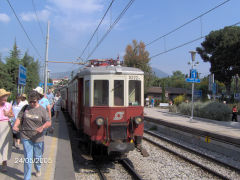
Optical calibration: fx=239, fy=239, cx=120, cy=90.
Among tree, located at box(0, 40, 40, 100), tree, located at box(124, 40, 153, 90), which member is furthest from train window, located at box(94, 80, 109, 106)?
tree, located at box(124, 40, 153, 90)

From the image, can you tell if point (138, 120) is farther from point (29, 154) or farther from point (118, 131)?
point (29, 154)

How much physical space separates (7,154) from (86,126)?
2.45 m

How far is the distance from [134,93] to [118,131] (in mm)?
1221

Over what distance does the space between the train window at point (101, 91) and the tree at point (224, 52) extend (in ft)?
112

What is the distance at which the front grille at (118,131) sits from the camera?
6.23 metres

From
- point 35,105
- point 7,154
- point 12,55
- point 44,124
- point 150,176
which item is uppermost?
point 12,55

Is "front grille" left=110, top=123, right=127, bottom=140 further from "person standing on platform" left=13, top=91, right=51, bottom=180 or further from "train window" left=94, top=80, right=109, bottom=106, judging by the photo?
"person standing on platform" left=13, top=91, right=51, bottom=180

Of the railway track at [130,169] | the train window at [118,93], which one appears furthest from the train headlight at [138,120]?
the railway track at [130,169]

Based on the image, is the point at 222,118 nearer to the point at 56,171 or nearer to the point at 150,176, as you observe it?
the point at 150,176

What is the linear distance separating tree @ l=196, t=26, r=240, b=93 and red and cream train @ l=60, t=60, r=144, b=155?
110 ft

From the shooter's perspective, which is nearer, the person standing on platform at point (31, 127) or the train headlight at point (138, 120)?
the person standing on platform at point (31, 127)

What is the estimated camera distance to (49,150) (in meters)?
6.61

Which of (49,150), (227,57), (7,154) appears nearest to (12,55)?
(49,150)

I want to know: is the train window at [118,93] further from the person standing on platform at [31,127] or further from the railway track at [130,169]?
the person standing on platform at [31,127]
